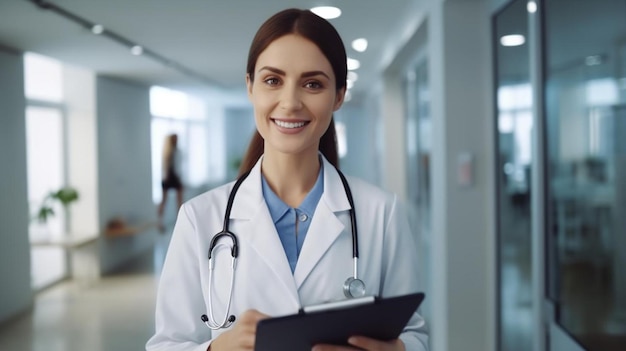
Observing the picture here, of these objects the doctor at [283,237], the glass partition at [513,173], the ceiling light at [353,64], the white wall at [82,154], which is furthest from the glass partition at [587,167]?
the white wall at [82,154]

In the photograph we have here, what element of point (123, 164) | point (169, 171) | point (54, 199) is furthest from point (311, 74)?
point (169, 171)

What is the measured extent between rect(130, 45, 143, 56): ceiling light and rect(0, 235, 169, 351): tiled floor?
8.39ft

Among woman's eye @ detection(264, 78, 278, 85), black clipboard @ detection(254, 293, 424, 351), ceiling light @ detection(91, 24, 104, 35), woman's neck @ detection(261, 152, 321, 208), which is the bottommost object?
black clipboard @ detection(254, 293, 424, 351)

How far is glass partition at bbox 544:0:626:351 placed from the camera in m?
1.76

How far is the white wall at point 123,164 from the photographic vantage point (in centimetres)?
723

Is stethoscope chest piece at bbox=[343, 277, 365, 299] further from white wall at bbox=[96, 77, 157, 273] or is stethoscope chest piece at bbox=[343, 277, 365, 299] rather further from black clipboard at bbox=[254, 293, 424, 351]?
white wall at bbox=[96, 77, 157, 273]

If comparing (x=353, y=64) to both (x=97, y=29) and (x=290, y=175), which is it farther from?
(x=290, y=175)

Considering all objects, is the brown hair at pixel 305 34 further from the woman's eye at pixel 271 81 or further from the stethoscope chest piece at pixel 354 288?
the stethoscope chest piece at pixel 354 288

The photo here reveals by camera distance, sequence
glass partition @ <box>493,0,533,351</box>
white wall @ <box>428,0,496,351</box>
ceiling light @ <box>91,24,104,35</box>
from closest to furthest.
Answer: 1. glass partition @ <box>493,0,533,351</box>
2. white wall @ <box>428,0,496,351</box>
3. ceiling light @ <box>91,24,104,35</box>

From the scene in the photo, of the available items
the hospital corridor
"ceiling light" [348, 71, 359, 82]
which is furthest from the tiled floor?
"ceiling light" [348, 71, 359, 82]

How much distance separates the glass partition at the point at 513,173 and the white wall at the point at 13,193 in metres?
4.41

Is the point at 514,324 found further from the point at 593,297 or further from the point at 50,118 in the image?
the point at 50,118

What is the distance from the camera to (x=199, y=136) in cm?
1372

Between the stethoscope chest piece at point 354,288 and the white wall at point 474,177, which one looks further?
the white wall at point 474,177
